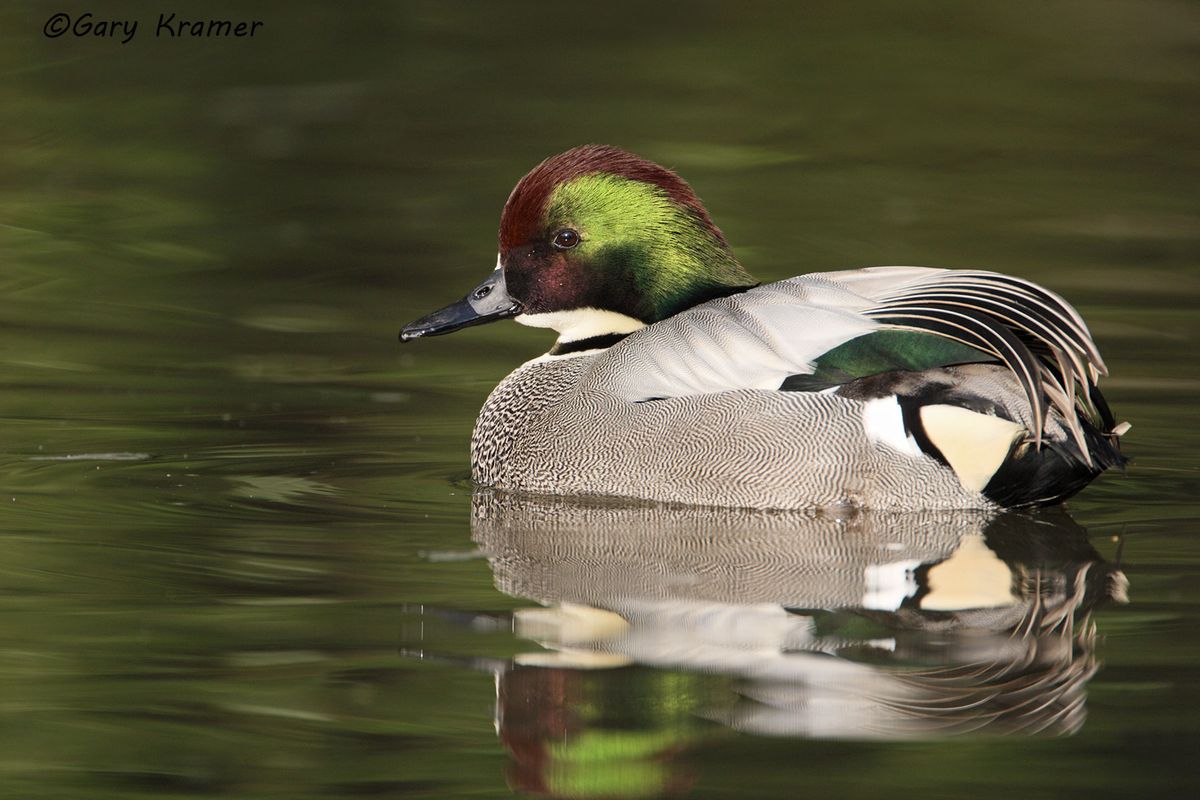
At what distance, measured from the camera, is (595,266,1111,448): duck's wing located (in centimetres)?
708

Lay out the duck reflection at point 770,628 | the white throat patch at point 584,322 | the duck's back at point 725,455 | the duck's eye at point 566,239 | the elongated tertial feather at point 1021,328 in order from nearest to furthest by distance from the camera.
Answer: the duck reflection at point 770,628, the elongated tertial feather at point 1021,328, the duck's back at point 725,455, the duck's eye at point 566,239, the white throat patch at point 584,322

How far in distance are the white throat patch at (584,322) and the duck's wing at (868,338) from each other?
0.59 m

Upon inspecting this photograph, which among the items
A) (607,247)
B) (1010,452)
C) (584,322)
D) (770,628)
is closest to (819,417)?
(1010,452)

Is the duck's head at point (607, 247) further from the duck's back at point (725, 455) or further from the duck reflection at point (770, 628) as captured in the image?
the duck reflection at point (770, 628)

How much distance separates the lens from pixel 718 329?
297 inches

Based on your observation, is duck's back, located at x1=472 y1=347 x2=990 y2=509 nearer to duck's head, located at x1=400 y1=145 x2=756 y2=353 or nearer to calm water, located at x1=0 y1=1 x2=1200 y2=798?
calm water, located at x1=0 y1=1 x2=1200 y2=798

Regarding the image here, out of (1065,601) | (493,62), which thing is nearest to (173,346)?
(1065,601)

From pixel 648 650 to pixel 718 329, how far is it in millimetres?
2220

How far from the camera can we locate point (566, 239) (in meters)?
8.30

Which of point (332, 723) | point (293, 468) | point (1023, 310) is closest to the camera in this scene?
point (332, 723)

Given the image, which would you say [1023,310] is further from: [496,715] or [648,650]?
[496,715]

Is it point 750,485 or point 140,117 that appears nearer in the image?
point 750,485

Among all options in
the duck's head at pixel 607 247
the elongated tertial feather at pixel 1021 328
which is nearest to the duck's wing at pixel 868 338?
the elongated tertial feather at pixel 1021 328

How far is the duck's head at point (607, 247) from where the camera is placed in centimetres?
815
